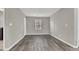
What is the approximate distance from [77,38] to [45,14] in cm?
81

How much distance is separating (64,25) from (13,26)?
107 cm

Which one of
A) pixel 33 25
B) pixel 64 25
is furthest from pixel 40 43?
pixel 64 25

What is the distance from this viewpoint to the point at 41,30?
1981 millimetres

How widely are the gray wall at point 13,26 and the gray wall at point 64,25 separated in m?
0.70

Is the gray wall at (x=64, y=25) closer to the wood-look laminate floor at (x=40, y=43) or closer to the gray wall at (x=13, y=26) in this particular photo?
the wood-look laminate floor at (x=40, y=43)

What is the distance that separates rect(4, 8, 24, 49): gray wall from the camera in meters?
1.67

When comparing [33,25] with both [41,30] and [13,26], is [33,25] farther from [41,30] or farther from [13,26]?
[13,26]

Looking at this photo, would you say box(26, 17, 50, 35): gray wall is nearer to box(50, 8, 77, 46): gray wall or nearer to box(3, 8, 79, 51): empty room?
box(3, 8, 79, 51): empty room

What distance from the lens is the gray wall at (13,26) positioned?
167 cm

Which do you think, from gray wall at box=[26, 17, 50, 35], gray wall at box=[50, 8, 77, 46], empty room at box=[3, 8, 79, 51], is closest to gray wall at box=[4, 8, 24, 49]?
empty room at box=[3, 8, 79, 51]

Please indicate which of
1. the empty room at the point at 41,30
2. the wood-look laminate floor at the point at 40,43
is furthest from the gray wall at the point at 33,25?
the wood-look laminate floor at the point at 40,43
